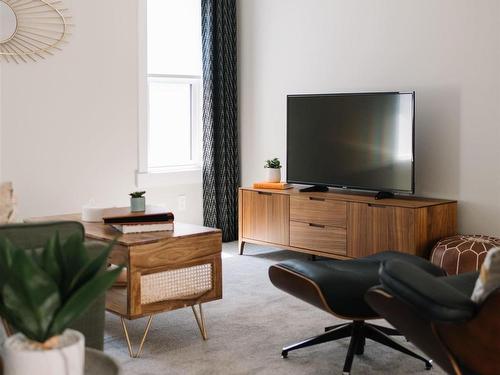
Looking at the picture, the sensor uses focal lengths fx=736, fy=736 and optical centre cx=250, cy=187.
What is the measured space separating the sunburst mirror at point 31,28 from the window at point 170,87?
698mm

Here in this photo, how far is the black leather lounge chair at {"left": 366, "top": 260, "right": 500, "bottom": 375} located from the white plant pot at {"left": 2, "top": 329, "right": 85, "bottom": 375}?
1044 millimetres

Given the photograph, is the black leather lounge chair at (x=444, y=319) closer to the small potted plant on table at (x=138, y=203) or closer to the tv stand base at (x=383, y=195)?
the small potted plant on table at (x=138, y=203)

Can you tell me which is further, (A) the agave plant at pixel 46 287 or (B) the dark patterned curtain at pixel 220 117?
(B) the dark patterned curtain at pixel 220 117

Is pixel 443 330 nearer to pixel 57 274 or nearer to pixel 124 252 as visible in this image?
pixel 57 274

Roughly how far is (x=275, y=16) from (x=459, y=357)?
13.3 ft

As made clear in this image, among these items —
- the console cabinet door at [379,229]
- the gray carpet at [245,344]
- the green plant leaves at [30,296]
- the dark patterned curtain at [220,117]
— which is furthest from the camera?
the dark patterned curtain at [220,117]

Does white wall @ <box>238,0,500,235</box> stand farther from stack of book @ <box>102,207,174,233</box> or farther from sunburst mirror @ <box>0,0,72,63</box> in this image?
stack of book @ <box>102,207,174,233</box>

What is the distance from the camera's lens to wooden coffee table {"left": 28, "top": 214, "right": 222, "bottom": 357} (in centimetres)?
325

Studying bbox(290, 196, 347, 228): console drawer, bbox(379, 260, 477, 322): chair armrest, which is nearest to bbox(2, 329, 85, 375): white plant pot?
bbox(379, 260, 477, 322): chair armrest

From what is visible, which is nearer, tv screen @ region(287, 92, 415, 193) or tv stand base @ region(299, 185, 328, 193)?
tv screen @ region(287, 92, 415, 193)

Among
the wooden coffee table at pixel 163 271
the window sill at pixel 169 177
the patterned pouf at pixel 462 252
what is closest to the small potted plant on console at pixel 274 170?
the window sill at pixel 169 177

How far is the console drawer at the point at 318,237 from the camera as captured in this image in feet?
16.0

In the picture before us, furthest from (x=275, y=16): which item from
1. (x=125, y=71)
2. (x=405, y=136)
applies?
(x=405, y=136)

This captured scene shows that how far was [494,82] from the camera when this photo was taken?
14.8ft
